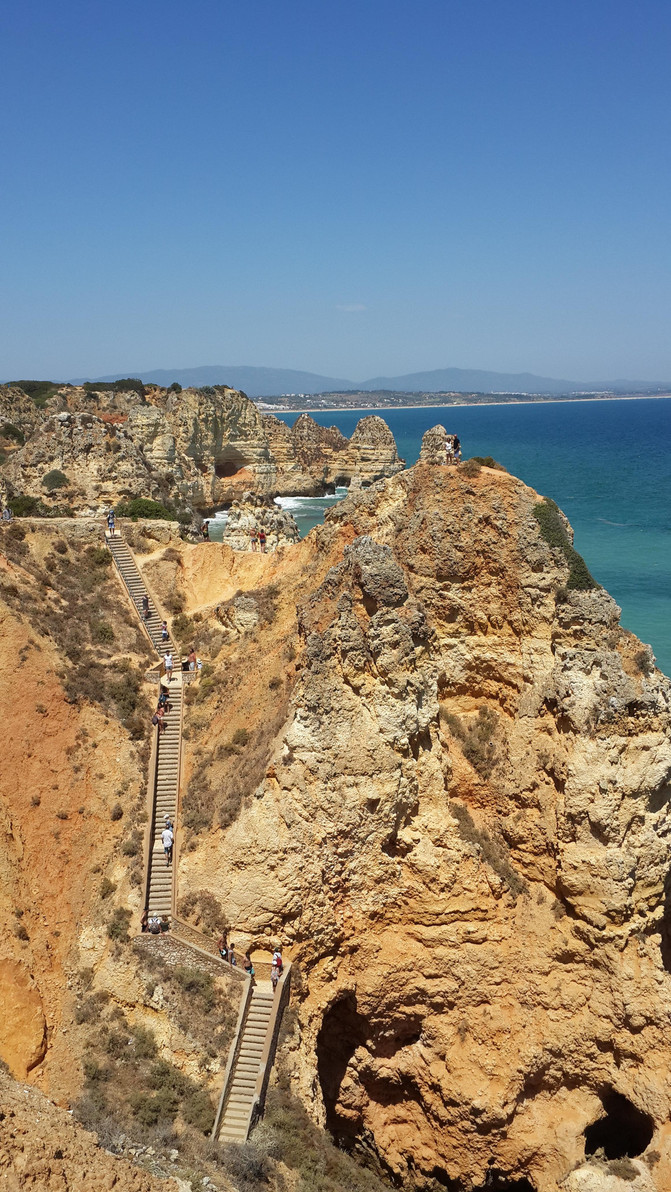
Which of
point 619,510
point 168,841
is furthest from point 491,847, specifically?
point 619,510

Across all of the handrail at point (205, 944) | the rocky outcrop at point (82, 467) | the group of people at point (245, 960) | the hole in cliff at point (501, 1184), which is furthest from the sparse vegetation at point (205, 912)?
the rocky outcrop at point (82, 467)

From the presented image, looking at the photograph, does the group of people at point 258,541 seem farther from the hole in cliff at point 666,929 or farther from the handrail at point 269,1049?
the hole in cliff at point 666,929

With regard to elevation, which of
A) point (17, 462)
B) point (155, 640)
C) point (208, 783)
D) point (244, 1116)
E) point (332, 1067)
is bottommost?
point (332, 1067)

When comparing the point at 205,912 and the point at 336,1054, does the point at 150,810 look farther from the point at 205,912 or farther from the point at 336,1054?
the point at 336,1054

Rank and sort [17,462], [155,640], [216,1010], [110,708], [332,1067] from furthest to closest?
[17,462] → [155,640] → [110,708] → [332,1067] → [216,1010]

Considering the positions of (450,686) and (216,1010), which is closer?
(216,1010)

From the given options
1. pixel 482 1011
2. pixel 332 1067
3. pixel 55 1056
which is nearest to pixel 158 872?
pixel 55 1056

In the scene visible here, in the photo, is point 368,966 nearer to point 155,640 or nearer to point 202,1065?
point 202,1065
